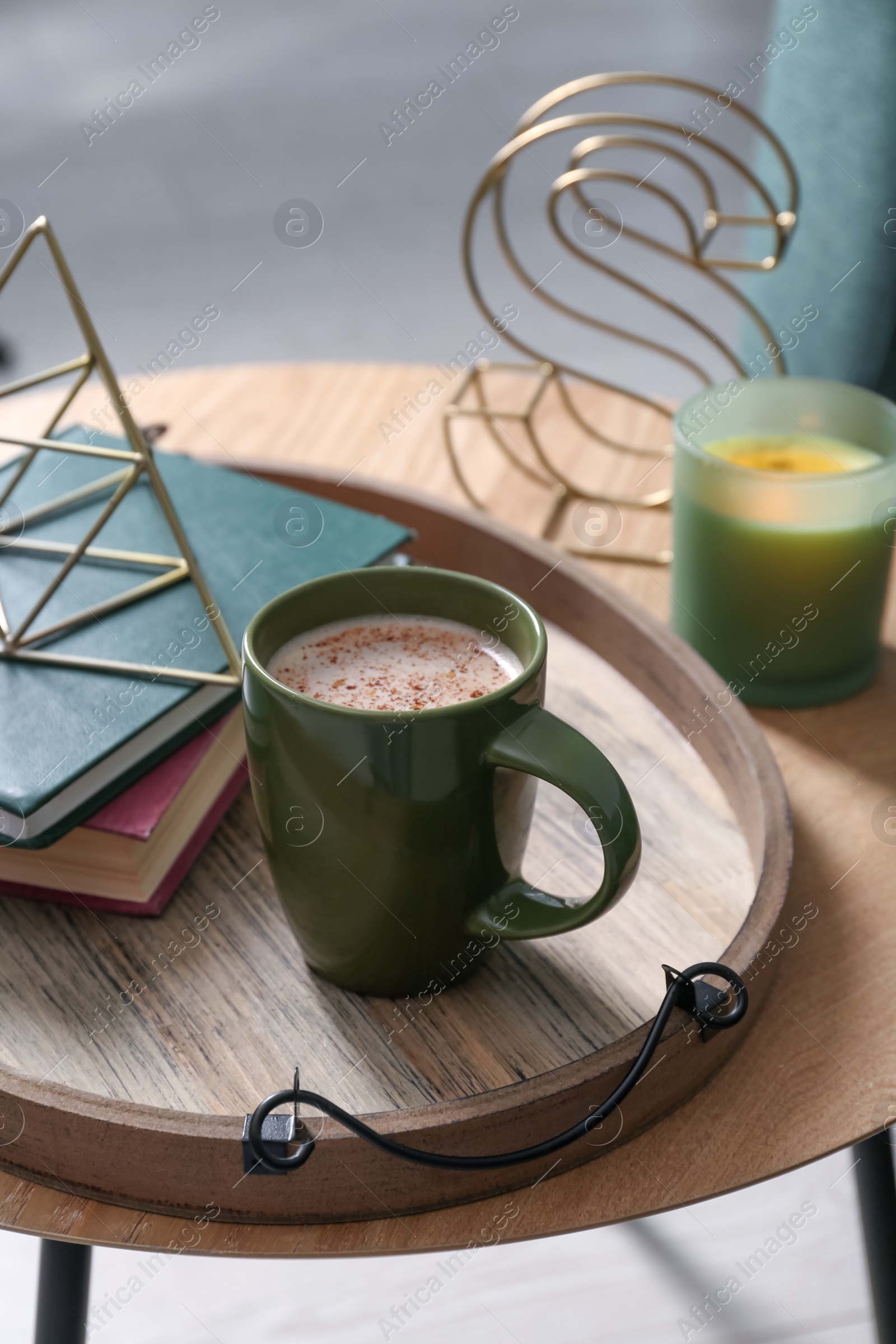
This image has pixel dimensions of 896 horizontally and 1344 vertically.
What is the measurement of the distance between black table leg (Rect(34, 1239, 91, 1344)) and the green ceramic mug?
0.17 m

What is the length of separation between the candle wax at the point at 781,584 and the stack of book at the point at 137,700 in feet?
0.46

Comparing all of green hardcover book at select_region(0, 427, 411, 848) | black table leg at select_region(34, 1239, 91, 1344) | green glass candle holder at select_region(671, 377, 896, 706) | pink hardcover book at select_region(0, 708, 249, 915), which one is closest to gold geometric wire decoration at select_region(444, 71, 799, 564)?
green glass candle holder at select_region(671, 377, 896, 706)

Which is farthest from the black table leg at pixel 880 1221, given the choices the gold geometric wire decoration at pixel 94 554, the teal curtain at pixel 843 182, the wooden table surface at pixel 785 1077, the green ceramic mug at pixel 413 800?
the teal curtain at pixel 843 182

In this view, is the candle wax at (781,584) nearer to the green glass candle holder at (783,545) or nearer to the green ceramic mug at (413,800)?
the green glass candle holder at (783,545)

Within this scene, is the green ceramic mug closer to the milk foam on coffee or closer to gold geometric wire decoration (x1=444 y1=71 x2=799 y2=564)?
the milk foam on coffee

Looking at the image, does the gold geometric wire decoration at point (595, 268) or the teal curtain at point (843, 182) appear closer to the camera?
the gold geometric wire decoration at point (595, 268)

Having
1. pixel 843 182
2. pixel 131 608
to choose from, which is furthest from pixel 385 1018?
pixel 843 182

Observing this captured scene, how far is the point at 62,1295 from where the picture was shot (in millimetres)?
483

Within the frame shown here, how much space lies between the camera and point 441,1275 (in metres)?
0.80

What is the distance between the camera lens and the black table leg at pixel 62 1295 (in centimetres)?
48

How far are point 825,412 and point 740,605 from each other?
111 millimetres

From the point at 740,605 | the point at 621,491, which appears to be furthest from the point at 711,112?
the point at 740,605

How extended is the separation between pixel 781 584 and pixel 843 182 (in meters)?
0.53

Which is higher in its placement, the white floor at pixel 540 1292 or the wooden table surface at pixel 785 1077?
the wooden table surface at pixel 785 1077
